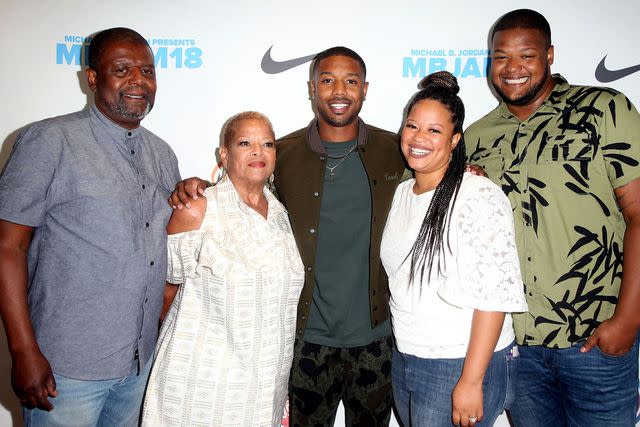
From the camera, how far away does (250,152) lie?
2.01 metres

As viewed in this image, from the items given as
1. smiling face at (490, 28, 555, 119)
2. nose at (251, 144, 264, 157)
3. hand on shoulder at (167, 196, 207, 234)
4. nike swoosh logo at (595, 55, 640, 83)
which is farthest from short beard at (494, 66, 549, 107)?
hand on shoulder at (167, 196, 207, 234)

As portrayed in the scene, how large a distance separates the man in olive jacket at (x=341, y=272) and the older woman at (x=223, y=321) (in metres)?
0.28

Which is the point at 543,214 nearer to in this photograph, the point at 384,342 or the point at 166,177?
the point at 384,342

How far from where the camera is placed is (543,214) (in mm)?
1963

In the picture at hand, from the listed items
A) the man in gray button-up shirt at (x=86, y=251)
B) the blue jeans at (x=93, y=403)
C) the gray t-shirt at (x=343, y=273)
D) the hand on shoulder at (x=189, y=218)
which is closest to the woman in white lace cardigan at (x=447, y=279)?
the gray t-shirt at (x=343, y=273)

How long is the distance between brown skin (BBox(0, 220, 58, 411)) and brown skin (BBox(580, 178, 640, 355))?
89.9 inches

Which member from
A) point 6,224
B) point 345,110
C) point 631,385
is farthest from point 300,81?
point 631,385

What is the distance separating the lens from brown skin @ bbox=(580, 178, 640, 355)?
185cm

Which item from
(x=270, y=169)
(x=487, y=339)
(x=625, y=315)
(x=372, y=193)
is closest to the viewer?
(x=487, y=339)

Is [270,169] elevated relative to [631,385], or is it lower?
elevated

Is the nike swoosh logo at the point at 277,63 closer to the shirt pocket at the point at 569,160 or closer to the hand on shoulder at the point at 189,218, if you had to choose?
the hand on shoulder at the point at 189,218

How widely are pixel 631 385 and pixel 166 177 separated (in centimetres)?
238

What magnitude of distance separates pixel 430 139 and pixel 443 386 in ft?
3.27

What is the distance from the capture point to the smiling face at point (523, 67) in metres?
2.07
